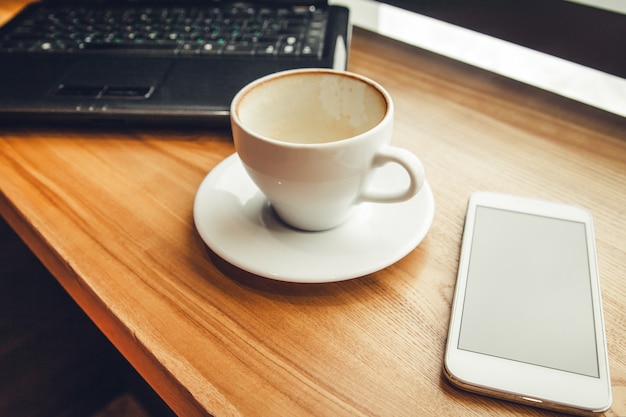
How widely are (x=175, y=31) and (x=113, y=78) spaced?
0.37 ft

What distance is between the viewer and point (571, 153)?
436mm

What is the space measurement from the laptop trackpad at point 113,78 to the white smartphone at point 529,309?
1.10 ft

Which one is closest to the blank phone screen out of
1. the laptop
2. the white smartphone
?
the white smartphone

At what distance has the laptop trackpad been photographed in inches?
18.7

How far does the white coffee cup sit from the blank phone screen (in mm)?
72

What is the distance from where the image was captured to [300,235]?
34 cm

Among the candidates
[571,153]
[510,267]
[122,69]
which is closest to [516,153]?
[571,153]

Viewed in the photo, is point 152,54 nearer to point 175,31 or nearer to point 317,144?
point 175,31

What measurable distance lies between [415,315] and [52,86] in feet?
1.39

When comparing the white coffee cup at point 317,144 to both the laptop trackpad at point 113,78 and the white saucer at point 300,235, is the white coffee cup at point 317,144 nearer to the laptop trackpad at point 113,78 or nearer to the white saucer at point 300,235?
the white saucer at point 300,235

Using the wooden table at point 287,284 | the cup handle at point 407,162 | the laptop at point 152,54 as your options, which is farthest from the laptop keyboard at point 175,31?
the cup handle at point 407,162

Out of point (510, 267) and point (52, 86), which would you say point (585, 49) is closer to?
point (510, 267)

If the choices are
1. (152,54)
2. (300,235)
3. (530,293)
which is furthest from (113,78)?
(530,293)

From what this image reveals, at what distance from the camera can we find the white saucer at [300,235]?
0.31 metres
